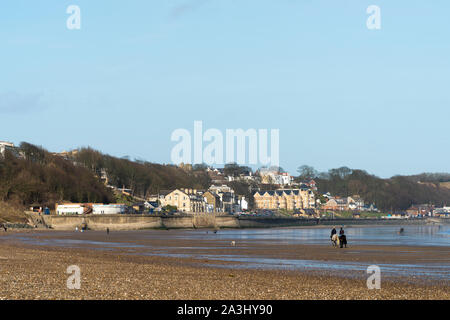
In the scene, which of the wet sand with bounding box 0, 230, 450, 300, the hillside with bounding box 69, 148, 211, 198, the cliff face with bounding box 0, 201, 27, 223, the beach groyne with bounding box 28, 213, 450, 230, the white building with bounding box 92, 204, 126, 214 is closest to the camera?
the wet sand with bounding box 0, 230, 450, 300

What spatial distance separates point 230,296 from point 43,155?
459 ft

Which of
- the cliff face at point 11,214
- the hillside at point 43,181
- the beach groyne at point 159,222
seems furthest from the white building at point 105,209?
the hillside at point 43,181

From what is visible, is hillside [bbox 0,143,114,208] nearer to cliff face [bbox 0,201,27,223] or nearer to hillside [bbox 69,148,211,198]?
cliff face [bbox 0,201,27,223]

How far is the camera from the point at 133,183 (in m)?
177

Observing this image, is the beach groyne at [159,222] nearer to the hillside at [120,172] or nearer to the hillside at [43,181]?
the hillside at [43,181]

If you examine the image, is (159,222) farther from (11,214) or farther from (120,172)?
(120,172)

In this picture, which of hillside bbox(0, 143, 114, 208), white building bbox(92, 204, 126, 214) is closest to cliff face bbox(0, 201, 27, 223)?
hillside bbox(0, 143, 114, 208)

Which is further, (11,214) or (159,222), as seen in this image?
(159,222)

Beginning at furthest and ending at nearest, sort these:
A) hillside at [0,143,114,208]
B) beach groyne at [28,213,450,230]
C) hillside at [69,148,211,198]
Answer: hillside at [69,148,211,198] → hillside at [0,143,114,208] → beach groyne at [28,213,450,230]

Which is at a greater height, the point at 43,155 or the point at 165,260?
the point at 43,155

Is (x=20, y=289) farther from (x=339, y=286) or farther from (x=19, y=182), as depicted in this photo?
(x=19, y=182)

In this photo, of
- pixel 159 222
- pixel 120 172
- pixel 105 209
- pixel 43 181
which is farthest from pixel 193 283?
pixel 120 172

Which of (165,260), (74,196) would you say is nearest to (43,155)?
(74,196)

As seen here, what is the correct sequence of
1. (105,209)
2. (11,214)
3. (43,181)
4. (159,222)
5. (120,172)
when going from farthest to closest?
(120,172) → (43,181) → (105,209) → (159,222) → (11,214)
